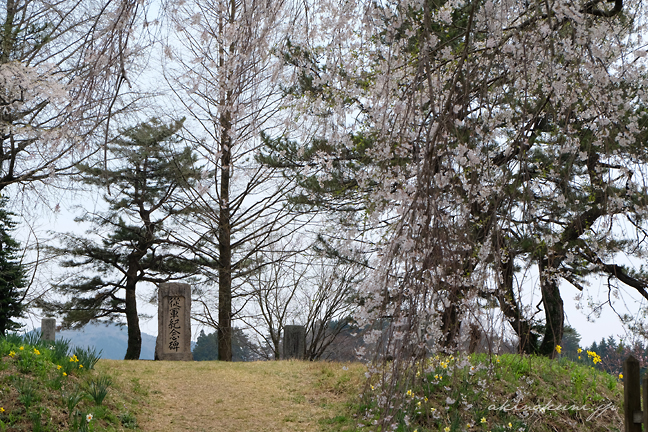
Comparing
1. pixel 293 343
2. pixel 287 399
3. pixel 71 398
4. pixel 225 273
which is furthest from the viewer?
pixel 293 343

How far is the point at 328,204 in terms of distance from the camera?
8.30 meters

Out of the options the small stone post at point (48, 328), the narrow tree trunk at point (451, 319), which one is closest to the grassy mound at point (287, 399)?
the narrow tree trunk at point (451, 319)

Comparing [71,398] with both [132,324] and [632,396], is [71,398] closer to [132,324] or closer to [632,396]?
[632,396]

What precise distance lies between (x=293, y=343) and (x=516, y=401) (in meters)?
6.18

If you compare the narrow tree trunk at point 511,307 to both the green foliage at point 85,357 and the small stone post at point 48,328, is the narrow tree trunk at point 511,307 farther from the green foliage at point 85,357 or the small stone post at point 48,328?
the small stone post at point 48,328

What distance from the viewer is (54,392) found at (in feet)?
15.2

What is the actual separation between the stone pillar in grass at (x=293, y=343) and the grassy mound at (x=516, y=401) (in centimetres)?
523

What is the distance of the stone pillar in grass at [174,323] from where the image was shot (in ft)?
31.4

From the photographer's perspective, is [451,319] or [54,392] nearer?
[451,319]

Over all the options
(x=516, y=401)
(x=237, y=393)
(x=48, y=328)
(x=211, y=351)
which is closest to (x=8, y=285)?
(x=48, y=328)

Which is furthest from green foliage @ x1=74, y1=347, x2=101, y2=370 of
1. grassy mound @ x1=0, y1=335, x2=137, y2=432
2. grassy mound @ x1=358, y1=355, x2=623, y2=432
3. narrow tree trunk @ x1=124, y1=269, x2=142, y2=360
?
narrow tree trunk @ x1=124, y1=269, x2=142, y2=360

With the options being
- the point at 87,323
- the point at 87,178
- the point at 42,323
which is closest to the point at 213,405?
the point at 42,323

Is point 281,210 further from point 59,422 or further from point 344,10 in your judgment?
point 344,10
